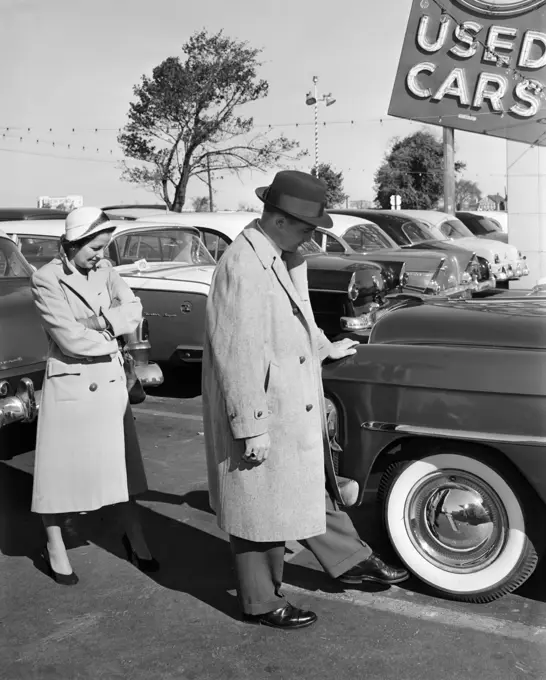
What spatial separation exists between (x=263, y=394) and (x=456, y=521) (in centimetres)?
103

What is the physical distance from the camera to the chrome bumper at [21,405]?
475cm

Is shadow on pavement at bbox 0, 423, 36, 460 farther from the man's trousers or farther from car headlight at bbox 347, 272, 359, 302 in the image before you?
car headlight at bbox 347, 272, 359, 302

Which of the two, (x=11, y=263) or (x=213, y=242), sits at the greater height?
(x=213, y=242)

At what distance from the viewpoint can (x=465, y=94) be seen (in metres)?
17.3

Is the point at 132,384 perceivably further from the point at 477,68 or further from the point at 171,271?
the point at 477,68

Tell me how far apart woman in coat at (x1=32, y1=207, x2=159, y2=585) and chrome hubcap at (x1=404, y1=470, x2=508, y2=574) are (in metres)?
1.30

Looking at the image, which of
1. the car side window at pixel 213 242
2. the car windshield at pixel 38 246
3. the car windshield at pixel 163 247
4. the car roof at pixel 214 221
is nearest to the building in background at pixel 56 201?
the car roof at pixel 214 221

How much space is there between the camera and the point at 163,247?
28.7 ft

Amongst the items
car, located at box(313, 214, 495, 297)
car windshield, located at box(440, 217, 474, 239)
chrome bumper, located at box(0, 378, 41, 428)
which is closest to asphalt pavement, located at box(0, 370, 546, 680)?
chrome bumper, located at box(0, 378, 41, 428)

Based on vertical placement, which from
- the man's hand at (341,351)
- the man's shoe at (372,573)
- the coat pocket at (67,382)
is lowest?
the man's shoe at (372,573)

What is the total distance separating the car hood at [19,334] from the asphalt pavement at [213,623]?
1.08 m

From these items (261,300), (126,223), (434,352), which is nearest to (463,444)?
(434,352)

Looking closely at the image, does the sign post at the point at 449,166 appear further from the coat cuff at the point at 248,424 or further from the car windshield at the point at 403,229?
the coat cuff at the point at 248,424

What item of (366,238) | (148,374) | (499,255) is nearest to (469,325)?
(148,374)
